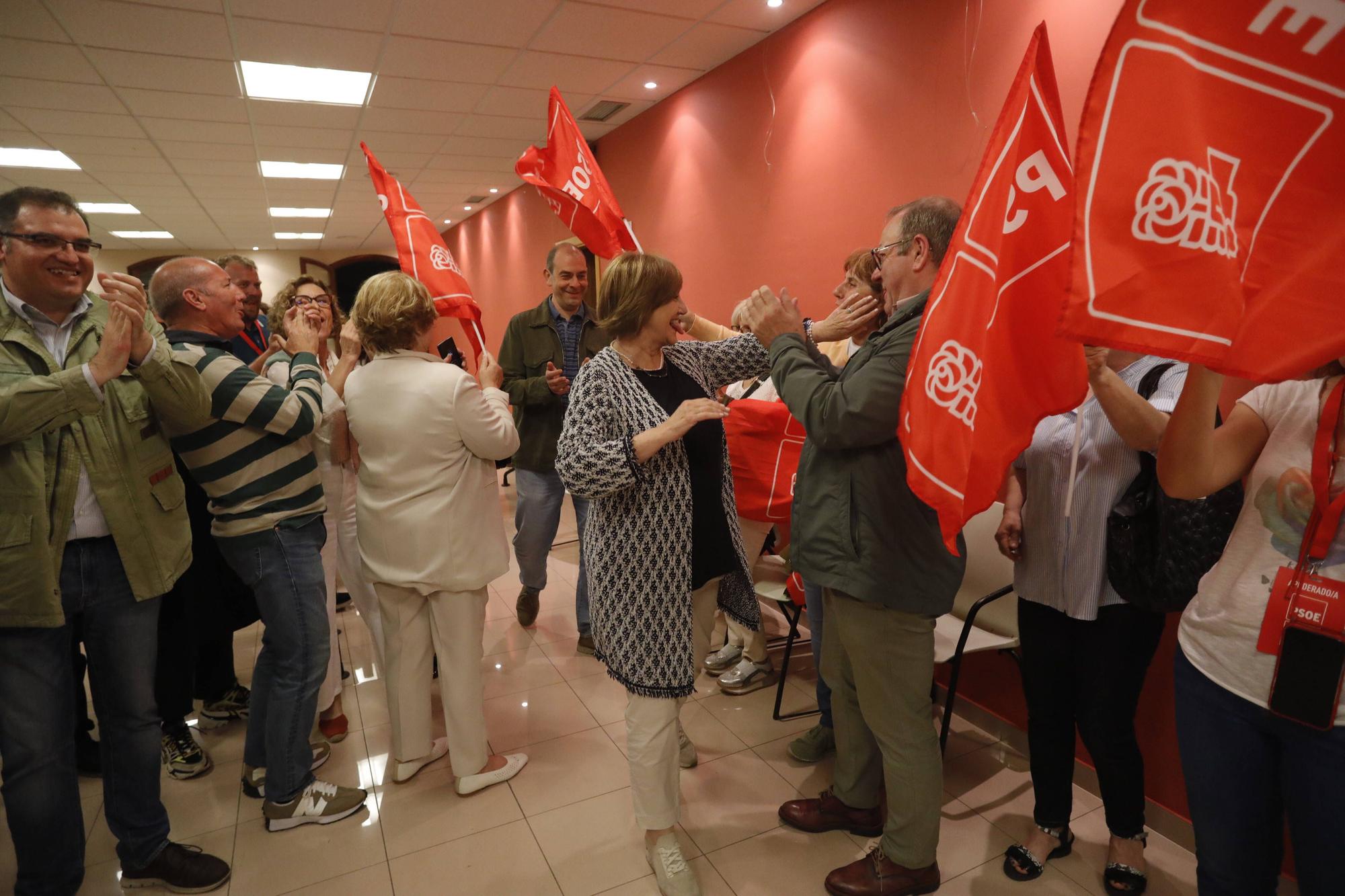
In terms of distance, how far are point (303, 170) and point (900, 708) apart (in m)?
7.50

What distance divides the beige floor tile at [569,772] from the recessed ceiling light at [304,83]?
13.9 ft

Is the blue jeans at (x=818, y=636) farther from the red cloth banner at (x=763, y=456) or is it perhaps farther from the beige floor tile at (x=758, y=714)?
the red cloth banner at (x=763, y=456)

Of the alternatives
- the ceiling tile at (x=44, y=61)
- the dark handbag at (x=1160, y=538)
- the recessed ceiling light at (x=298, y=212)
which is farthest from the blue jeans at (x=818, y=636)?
the recessed ceiling light at (x=298, y=212)

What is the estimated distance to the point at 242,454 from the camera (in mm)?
1983

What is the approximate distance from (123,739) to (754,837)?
5.67ft

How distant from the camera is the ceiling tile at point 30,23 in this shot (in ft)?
11.1

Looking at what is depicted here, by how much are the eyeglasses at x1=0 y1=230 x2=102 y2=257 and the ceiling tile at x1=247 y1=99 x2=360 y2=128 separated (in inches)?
159

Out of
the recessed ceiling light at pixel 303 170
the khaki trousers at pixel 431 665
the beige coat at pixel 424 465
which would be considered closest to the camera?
the beige coat at pixel 424 465

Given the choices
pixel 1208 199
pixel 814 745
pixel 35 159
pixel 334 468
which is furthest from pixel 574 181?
pixel 35 159

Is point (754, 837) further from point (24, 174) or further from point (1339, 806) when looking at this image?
point (24, 174)

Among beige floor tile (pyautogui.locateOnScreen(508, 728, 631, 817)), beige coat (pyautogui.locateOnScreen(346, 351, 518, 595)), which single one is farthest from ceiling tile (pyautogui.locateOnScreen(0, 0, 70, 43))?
beige floor tile (pyautogui.locateOnScreen(508, 728, 631, 817))

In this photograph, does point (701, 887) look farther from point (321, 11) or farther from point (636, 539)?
point (321, 11)

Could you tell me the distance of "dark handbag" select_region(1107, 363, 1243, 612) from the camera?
1.49m

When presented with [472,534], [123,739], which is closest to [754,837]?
[472,534]
